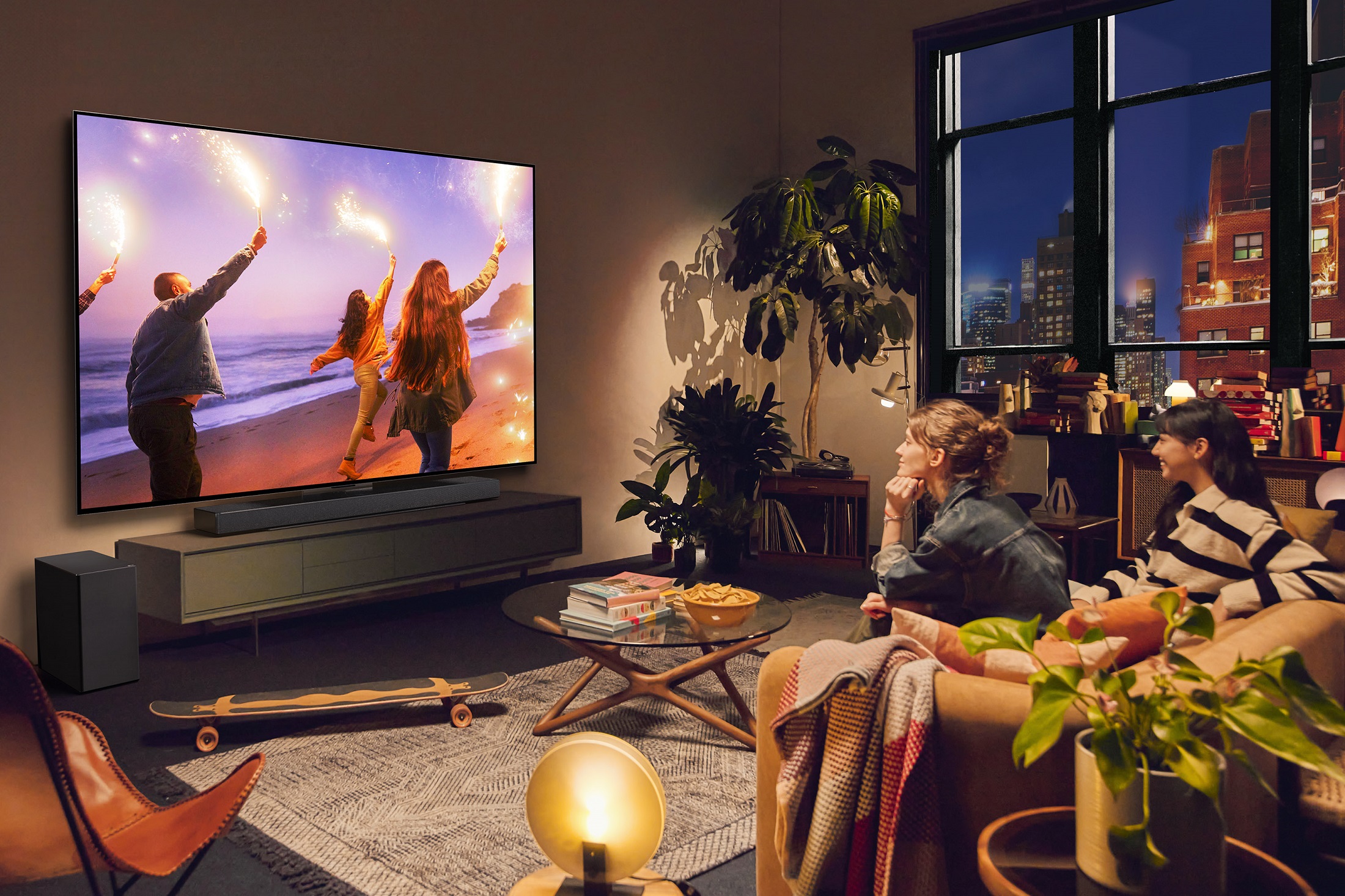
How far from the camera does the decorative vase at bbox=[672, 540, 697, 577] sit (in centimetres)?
582

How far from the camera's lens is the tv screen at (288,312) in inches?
155

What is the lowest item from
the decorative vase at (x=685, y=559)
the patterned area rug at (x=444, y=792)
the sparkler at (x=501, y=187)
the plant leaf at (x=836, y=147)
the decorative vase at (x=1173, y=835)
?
the patterned area rug at (x=444, y=792)

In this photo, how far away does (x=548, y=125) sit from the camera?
18.4ft

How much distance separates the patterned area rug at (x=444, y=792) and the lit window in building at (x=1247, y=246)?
11.6 ft

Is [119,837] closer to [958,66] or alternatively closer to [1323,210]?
[1323,210]

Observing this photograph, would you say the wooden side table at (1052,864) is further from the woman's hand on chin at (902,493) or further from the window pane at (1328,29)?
the window pane at (1328,29)

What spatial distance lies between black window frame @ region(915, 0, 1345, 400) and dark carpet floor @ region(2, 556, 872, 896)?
188cm

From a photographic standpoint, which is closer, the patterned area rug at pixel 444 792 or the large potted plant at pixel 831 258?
the patterned area rug at pixel 444 792

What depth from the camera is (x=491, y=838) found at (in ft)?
8.28

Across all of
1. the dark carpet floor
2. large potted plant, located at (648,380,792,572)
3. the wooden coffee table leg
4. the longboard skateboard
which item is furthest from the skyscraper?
the longboard skateboard

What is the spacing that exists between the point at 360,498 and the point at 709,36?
12.8ft

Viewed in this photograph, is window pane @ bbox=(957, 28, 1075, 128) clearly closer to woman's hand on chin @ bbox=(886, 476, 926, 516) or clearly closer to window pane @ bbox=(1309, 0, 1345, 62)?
window pane @ bbox=(1309, 0, 1345, 62)

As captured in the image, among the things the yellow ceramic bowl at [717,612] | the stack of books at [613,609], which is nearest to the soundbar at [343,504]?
the stack of books at [613,609]

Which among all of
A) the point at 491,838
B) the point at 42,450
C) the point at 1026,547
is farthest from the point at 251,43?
the point at 1026,547
